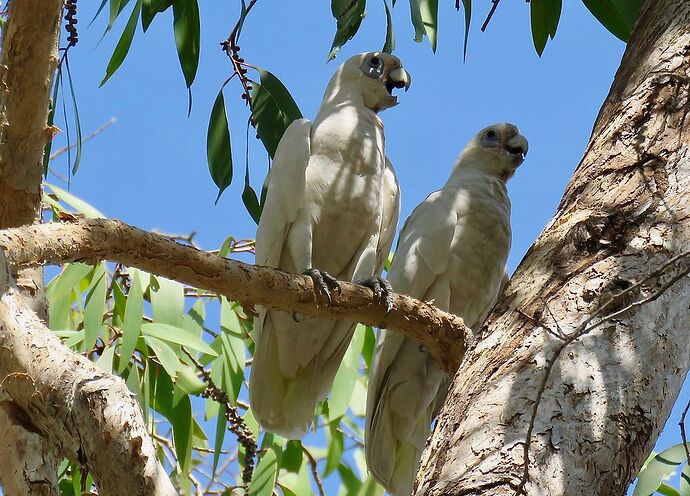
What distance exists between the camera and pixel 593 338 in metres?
1.37

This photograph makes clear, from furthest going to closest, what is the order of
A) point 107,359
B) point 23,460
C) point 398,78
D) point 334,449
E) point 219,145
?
point 334,449
point 398,78
point 219,145
point 107,359
point 23,460

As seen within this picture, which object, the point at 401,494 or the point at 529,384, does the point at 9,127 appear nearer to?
the point at 529,384

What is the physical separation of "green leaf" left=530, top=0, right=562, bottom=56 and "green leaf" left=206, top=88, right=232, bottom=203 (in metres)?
0.99

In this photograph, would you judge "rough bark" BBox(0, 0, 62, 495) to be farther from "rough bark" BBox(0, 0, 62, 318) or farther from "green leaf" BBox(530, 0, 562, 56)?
"green leaf" BBox(530, 0, 562, 56)

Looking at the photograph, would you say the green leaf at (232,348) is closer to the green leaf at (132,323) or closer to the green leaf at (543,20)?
the green leaf at (132,323)

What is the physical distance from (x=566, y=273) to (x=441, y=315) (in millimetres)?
994

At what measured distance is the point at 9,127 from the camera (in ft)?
6.35

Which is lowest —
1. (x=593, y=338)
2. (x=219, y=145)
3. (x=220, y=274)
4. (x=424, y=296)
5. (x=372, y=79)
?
(x=593, y=338)

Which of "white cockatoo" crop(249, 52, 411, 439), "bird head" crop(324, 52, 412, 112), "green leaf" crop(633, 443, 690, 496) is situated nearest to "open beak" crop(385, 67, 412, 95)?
"bird head" crop(324, 52, 412, 112)

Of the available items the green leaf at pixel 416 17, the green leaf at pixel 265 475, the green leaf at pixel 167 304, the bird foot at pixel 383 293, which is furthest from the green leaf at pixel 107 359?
the green leaf at pixel 416 17

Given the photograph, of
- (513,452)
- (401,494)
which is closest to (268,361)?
(401,494)

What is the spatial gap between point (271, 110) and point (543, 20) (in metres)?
0.89

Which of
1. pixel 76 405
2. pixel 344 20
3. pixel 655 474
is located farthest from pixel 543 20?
pixel 76 405

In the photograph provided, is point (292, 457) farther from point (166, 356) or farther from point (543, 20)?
point (543, 20)
